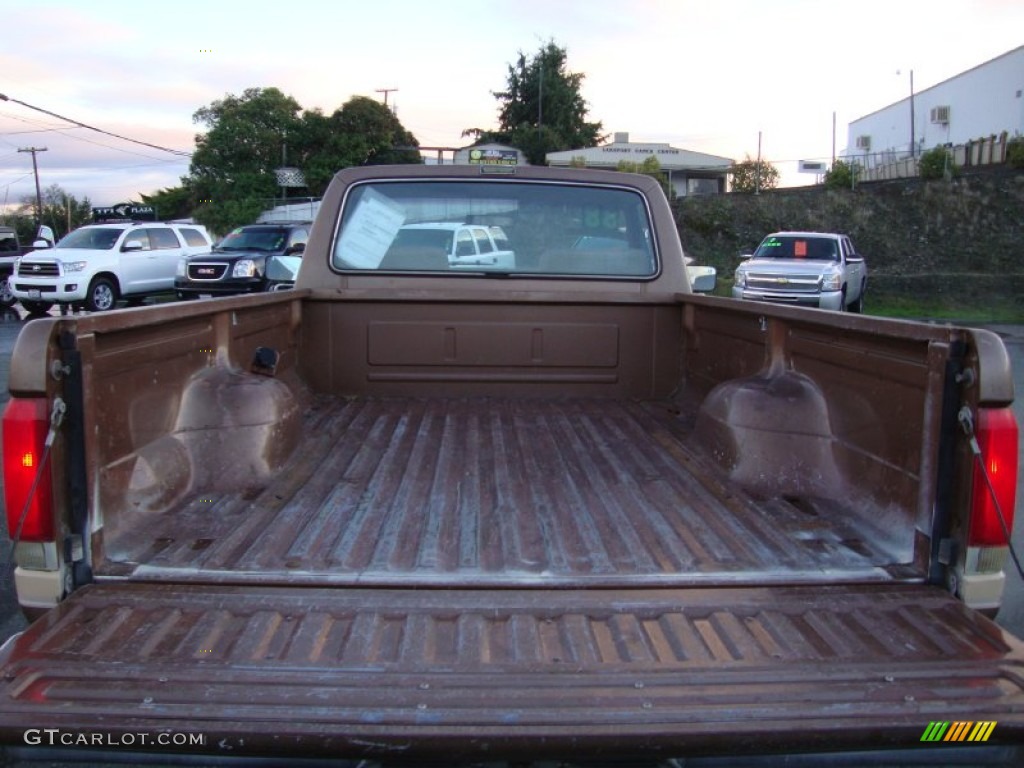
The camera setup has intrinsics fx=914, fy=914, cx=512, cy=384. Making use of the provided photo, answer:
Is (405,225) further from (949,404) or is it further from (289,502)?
(949,404)

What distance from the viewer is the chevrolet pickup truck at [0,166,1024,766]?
179cm

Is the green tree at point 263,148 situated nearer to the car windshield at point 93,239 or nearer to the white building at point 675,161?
the white building at point 675,161

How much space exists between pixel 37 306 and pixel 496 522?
65.5 feet

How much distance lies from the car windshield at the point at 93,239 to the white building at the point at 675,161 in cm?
2600

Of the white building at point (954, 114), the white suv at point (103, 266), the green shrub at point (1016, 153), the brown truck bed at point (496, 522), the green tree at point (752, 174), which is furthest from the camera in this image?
the green tree at point (752, 174)

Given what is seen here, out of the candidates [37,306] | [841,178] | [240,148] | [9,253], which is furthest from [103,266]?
[240,148]

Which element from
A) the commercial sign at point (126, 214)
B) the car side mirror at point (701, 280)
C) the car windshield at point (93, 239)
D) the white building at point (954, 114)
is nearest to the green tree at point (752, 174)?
the white building at point (954, 114)

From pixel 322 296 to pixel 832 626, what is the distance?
306 centimetres

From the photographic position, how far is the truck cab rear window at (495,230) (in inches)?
184

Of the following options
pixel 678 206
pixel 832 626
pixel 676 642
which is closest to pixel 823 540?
pixel 832 626

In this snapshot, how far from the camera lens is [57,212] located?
67.0 metres

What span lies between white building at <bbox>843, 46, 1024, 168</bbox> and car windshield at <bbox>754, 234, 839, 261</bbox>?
22.9 metres

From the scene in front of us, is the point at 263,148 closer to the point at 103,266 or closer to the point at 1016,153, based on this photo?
the point at 103,266

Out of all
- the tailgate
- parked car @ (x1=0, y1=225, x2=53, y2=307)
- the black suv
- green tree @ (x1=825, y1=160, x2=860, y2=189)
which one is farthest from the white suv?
green tree @ (x1=825, y1=160, x2=860, y2=189)
